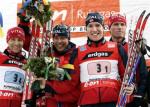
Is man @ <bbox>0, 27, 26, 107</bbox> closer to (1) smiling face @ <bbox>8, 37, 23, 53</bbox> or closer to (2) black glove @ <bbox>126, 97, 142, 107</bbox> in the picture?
(1) smiling face @ <bbox>8, 37, 23, 53</bbox>

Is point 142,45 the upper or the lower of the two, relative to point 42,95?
upper

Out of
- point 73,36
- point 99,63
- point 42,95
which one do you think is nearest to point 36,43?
point 42,95

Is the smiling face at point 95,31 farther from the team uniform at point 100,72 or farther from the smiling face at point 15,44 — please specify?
the smiling face at point 15,44

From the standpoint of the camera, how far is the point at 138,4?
5.68 m

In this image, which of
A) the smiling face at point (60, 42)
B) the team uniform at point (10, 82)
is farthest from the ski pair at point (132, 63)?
the team uniform at point (10, 82)

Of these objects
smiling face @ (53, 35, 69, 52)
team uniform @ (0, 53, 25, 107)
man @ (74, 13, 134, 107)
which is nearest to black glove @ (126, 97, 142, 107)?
man @ (74, 13, 134, 107)

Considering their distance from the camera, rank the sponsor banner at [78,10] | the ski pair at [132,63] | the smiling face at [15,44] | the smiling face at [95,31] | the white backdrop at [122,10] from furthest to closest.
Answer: the sponsor banner at [78,10]
the white backdrop at [122,10]
the smiling face at [15,44]
the smiling face at [95,31]
the ski pair at [132,63]

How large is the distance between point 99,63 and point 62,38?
718 millimetres

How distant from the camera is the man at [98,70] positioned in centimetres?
364

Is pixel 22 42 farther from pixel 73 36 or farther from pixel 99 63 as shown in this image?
pixel 73 36

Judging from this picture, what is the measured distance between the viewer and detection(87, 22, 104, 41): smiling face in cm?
380

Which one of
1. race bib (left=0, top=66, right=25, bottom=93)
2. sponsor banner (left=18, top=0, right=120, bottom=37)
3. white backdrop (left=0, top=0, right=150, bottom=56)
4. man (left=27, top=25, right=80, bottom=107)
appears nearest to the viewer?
man (left=27, top=25, right=80, bottom=107)

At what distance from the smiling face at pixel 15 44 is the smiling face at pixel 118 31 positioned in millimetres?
963

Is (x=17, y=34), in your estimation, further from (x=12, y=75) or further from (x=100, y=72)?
(x=100, y=72)
